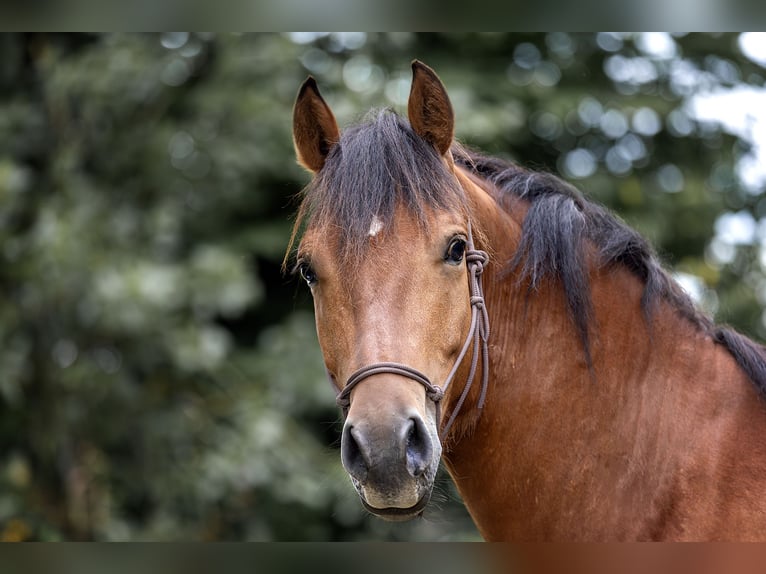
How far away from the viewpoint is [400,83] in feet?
24.7

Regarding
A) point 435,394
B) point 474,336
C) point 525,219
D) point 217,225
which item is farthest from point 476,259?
point 217,225

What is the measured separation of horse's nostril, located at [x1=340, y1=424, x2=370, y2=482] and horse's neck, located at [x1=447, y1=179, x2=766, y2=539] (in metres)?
0.58

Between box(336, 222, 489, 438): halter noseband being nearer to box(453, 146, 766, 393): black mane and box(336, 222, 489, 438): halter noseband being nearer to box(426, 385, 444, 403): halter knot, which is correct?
box(426, 385, 444, 403): halter knot

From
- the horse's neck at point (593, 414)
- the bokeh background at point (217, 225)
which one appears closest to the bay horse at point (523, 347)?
the horse's neck at point (593, 414)

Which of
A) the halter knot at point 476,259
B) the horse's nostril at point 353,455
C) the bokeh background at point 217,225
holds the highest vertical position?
the halter knot at point 476,259

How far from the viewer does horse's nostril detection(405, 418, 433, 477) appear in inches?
82.7

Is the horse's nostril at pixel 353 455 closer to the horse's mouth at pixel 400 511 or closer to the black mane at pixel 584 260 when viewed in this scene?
the horse's mouth at pixel 400 511

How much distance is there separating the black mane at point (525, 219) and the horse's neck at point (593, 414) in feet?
0.14

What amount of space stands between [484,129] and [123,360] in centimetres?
398

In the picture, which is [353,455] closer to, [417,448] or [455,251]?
[417,448]

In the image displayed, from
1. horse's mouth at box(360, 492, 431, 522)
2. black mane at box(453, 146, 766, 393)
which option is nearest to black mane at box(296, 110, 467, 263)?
black mane at box(453, 146, 766, 393)

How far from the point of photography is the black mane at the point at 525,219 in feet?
8.09
